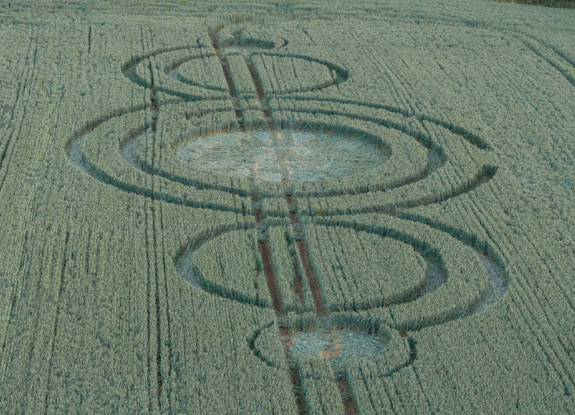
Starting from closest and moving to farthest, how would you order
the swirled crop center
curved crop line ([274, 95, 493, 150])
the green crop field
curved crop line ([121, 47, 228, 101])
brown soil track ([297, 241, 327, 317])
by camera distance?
the green crop field < brown soil track ([297, 241, 327, 317]) < the swirled crop center < curved crop line ([274, 95, 493, 150]) < curved crop line ([121, 47, 228, 101])

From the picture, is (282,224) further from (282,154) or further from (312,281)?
(282,154)

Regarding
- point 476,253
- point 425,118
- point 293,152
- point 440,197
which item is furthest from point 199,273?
point 425,118

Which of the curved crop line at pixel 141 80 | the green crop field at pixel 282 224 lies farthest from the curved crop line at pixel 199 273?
the curved crop line at pixel 141 80

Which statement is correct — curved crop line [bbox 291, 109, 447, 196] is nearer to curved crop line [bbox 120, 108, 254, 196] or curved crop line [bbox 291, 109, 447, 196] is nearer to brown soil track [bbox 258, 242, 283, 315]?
curved crop line [bbox 120, 108, 254, 196]

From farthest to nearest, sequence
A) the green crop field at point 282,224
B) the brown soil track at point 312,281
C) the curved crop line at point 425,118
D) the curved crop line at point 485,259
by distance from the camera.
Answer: the curved crop line at point 425,118
the curved crop line at point 485,259
the brown soil track at point 312,281
the green crop field at point 282,224

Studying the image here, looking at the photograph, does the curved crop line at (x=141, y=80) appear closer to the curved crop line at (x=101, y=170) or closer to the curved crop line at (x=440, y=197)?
the curved crop line at (x=101, y=170)

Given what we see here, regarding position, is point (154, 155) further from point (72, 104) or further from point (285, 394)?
point (285, 394)

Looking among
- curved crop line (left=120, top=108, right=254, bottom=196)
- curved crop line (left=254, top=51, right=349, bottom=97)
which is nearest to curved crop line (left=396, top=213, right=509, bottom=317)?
curved crop line (left=120, top=108, right=254, bottom=196)
